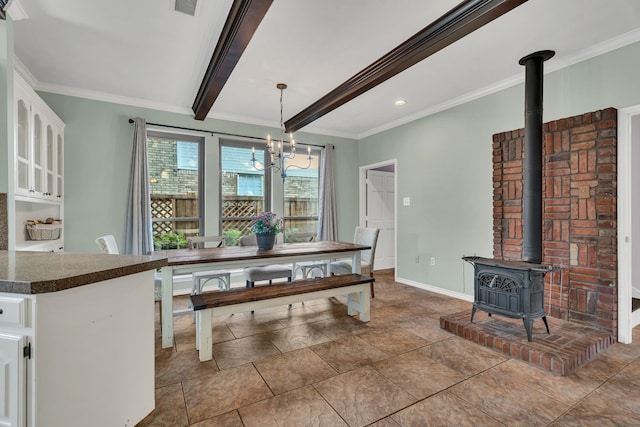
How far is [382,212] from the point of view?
5891 millimetres

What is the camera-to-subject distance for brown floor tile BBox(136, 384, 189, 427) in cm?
162

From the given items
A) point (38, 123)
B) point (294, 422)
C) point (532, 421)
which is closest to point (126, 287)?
point (294, 422)

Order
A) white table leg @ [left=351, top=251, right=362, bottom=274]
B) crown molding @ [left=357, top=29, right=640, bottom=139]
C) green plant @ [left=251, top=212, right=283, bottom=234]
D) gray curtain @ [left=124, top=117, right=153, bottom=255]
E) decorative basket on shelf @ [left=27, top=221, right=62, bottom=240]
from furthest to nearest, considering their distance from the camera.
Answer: gray curtain @ [left=124, top=117, right=153, bottom=255]
white table leg @ [left=351, top=251, right=362, bottom=274]
green plant @ [left=251, top=212, right=283, bottom=234]
decorative basket on shelf @ [left=27, top=221, right=62, bottom=240]
crown molding @ [left=357, top=29, right=640, bottom=139]

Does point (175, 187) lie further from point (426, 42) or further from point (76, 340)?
point (426, 42)

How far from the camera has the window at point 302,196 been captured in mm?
5159

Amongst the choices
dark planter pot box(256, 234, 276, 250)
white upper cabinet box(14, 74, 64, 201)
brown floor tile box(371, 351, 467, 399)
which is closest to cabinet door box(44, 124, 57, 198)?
white upper cabinet box(14, 74, 64, 201)

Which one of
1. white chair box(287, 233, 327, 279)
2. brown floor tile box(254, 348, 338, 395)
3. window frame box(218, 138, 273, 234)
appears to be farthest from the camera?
window frame box(218, 138, 273, 234)

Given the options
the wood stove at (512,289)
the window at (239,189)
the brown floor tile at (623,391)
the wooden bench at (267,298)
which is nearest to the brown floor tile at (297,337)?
the wooden bench at (267,298)

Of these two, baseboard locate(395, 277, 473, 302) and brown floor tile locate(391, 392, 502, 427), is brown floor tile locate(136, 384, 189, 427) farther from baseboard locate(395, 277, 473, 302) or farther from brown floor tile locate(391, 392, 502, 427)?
baseboard locate(395, 277, 473, 302)

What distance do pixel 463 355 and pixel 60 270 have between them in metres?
2.67

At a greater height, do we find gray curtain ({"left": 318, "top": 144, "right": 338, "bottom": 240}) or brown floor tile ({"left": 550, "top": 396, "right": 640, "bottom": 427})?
gray curtain ({"left": 318, "top": 144, "right": 338, "bottom": 240})

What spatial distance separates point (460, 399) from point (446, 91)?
10.7 feet

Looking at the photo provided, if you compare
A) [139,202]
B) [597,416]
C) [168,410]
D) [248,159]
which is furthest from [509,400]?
[248,159]

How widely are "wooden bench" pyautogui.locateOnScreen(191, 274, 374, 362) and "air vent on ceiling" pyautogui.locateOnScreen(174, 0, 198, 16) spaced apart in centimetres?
218
